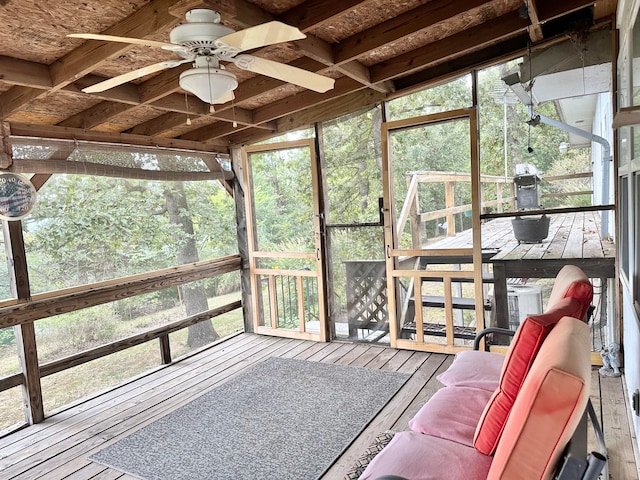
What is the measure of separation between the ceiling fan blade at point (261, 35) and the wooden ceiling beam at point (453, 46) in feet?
7.06

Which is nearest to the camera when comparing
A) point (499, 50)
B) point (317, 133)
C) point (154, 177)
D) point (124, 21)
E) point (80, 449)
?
point (124, 21)

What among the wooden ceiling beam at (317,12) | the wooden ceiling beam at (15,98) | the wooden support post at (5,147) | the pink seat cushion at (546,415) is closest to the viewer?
the pink seat cushion at (546,415)

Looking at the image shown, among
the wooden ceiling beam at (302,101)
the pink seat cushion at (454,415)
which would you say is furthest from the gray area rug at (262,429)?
the wooden ceiling beam at (302,101)

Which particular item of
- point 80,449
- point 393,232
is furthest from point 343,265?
point 80,449

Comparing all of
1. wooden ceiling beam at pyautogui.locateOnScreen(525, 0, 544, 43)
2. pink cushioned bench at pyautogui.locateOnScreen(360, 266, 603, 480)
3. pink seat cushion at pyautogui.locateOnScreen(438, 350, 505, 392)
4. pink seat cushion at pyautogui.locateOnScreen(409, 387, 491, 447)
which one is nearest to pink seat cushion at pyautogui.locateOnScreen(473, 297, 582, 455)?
pink cushioned bench at pyautogui.locateOnScreen(360, 266, 603, 480)

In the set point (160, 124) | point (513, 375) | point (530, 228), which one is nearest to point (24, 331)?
point (160, 124)

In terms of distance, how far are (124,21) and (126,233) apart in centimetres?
261

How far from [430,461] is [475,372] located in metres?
0.82

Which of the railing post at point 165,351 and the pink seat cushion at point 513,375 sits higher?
the pink seat cushion at point 513,375

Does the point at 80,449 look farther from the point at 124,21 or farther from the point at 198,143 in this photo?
the point at 198,143

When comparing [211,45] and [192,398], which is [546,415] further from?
[192,398]

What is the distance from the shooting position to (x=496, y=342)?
13.1 ft

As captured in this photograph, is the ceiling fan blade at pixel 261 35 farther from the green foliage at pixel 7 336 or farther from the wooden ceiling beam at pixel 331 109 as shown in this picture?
the green foliage at pixel 7 336

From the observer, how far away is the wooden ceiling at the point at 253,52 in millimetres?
2281
